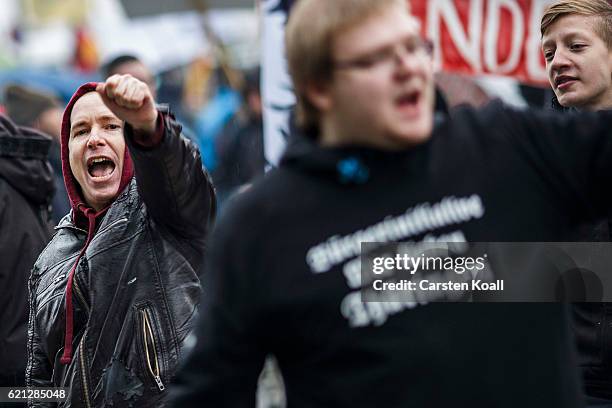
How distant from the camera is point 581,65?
443 centimetres

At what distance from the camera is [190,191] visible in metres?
3.96

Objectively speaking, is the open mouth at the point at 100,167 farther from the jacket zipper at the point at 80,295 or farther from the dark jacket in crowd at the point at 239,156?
the dark jacket in crowd at the point at 239,156

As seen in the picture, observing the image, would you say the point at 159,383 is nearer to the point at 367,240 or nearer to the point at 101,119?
the point at 101,119

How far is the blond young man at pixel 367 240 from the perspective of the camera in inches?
99.0

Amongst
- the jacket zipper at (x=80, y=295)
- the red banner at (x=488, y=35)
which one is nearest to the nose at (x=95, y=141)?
the jacket zipper at (x=80, y=295)

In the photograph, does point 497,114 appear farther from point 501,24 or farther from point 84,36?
point 84,36

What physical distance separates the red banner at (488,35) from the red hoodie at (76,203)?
4092mm

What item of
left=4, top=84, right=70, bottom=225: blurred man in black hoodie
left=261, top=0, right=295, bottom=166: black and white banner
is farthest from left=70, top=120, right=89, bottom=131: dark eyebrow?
left=4, top=84, right=70, bottom=225: blurred man in black hoodie

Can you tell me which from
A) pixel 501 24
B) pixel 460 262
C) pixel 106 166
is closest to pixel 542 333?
pixel 460 262

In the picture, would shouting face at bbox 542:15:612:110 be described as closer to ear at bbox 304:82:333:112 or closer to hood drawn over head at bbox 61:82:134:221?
hood drawn over head at bbox 61:82:134:221

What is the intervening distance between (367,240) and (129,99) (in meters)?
1.21

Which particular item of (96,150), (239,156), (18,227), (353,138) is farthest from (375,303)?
(239,156)

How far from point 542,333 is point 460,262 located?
0.23 meters

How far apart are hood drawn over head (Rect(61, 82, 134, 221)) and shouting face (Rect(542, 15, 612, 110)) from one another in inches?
63.5
